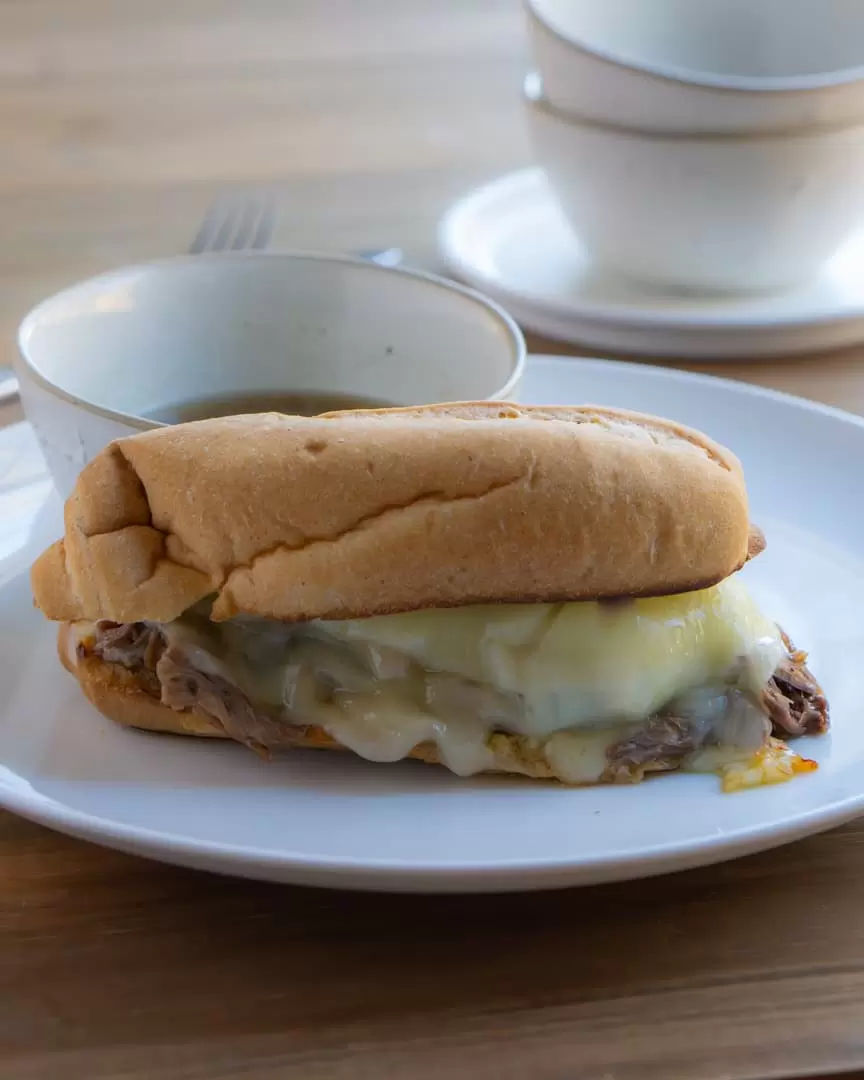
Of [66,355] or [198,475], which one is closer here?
[198,475]

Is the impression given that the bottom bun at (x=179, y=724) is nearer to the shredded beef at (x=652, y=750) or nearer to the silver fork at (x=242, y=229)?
the shredded beef at (x=652, y=750)

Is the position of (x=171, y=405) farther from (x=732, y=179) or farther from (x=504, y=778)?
(x=732, y=179)

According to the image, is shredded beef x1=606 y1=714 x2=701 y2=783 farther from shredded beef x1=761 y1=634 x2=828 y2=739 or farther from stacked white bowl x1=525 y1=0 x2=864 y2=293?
stacked white bowl x1=525 y1=0 x2=864 y2=293

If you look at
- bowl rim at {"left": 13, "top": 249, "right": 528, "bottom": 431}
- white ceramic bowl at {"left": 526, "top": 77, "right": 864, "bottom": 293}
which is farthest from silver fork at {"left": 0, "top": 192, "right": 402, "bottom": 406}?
bowl rim at {"left": 13, "top": 249, "right": 528, "bottom": 431}

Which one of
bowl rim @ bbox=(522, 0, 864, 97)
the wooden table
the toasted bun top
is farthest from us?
bowl rim @ bbox=(522, 0, 864, 97)

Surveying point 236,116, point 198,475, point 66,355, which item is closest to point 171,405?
point 66,355

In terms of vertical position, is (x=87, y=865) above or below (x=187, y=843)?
below

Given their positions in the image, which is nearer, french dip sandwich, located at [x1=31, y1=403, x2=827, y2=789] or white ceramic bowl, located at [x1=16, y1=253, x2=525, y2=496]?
french dip sandwich, located at [x1=31, y1=403, x2=827, y2=789]

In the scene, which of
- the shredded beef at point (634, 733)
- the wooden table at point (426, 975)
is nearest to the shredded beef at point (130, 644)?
the shredded beef at point (634, 733)
